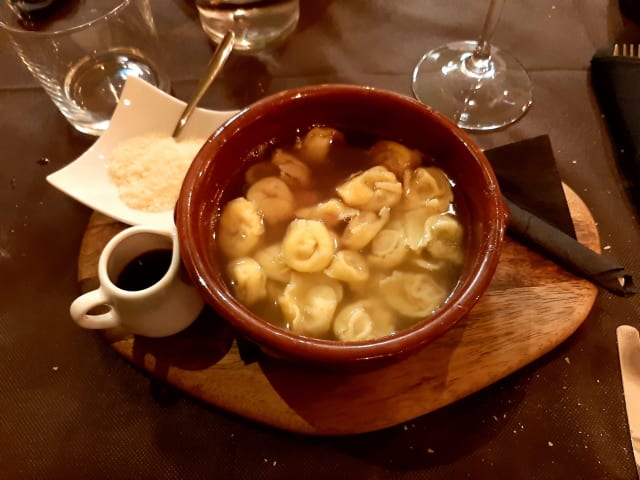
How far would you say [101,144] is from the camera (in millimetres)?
1196

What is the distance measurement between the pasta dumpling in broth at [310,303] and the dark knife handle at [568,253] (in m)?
0.38

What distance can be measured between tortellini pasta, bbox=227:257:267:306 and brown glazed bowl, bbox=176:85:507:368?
0.03 meters

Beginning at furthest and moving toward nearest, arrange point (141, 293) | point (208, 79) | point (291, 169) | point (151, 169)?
1. point (208, 79)
2. point (151, 169)
3. point (291, 169)
4. point (141, 293)

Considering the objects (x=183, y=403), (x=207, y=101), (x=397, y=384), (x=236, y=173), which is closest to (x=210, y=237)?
(x=236, y=173)

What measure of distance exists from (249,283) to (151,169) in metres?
0.41

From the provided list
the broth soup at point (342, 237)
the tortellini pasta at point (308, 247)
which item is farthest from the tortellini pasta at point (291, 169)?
the tortellini pasta at point (308, 247)

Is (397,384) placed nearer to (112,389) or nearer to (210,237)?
(210,237)

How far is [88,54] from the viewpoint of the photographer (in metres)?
1.41

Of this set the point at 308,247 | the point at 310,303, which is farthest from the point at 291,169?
the point at 310,303

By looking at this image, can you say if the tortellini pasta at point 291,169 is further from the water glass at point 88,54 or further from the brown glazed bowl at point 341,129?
the water glass at point 88,54

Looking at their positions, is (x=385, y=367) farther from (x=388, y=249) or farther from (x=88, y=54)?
(x=88, y=54)

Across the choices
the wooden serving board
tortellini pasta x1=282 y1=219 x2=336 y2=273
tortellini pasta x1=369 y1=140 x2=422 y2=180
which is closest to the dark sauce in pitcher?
the wooden serving board

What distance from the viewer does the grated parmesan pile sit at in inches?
44.3

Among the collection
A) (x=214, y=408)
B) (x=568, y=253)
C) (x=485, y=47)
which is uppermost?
(x=485, y=47)
